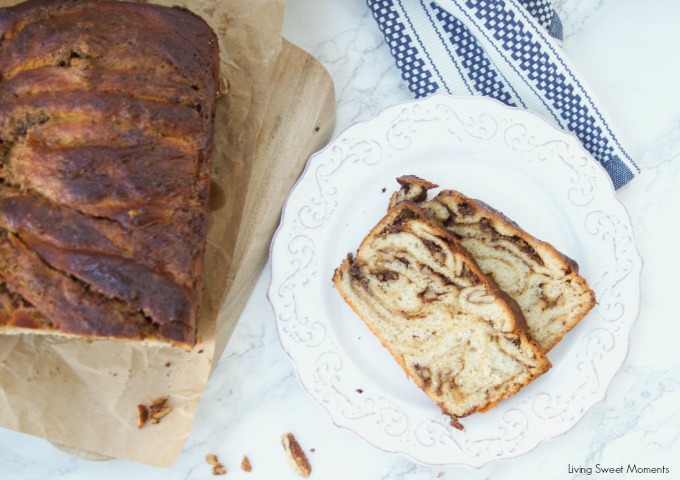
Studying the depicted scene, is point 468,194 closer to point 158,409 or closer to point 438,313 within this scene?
point 438,313

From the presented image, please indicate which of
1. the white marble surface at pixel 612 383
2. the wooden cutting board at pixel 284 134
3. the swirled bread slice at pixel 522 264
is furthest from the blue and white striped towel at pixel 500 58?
the swirled bread slice at pixel 522 264

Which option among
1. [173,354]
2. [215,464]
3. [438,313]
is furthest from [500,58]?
[215,464]

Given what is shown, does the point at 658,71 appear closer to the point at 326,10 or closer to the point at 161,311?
the point at 326,10

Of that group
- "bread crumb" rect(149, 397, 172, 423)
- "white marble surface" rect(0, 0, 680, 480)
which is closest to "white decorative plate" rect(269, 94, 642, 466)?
"white marble surface" rect(0, 0, 680, 480)

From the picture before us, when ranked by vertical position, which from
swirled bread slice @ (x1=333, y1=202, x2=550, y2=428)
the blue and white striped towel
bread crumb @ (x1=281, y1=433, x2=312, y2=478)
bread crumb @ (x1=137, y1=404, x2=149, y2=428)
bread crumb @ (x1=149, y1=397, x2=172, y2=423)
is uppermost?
the blue and white striped towel

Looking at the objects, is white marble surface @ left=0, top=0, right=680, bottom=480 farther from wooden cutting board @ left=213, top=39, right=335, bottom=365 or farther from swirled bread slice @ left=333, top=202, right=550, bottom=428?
swirled bread slice @ left=333, top=202, right=550, bottom=428

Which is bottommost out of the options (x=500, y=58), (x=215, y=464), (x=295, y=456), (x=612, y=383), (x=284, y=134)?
(x=215, y=464)
